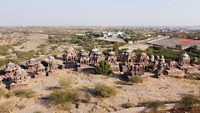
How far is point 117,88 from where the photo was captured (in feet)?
92.4

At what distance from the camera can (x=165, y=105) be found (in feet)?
75.0

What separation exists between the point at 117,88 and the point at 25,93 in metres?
8.74

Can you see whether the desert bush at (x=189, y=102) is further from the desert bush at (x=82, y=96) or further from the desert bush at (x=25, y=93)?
the desert bush at (x=25, y=93)

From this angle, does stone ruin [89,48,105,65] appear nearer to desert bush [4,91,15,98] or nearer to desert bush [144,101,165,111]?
desert bush [4,91,15,98]

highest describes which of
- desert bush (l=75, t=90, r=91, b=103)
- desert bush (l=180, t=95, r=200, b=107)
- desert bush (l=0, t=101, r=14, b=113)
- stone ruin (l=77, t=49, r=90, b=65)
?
stone ruin (l=77, t=49, r=90, b=65)

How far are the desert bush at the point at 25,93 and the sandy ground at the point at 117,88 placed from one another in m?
0.65

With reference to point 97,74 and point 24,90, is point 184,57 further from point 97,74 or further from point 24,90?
point 24,90

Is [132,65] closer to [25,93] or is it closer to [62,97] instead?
[62,97]

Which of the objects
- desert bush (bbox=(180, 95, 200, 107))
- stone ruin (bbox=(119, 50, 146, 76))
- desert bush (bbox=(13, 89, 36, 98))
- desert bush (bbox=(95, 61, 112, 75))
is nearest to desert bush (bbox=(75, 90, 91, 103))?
desert bush (bbox=(13, 89, 36, 98))

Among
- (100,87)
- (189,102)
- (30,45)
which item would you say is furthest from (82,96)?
(30,45)

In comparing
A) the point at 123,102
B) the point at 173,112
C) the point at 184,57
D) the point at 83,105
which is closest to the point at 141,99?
the point at 123,102

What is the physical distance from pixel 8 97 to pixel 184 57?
22.0 m

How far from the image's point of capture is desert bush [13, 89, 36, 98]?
84.4 feet

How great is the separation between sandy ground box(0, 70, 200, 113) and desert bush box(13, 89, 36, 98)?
650 mm
